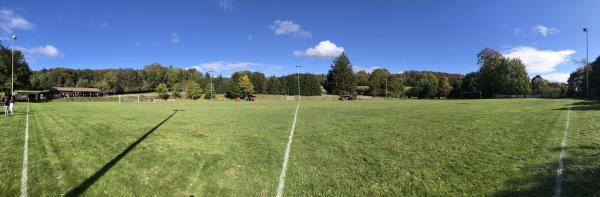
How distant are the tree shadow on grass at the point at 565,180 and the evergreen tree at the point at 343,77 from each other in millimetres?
106136

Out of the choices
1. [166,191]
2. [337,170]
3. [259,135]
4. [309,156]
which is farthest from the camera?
[259,135]

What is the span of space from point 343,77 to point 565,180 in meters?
109

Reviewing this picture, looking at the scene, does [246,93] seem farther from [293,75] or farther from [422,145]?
[422,145]

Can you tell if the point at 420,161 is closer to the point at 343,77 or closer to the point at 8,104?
the point at 8,104

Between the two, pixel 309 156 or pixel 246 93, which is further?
pixel 246 93

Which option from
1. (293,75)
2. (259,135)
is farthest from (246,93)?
(259,135)

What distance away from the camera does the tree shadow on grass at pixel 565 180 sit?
6.78 meters

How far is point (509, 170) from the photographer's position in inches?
320

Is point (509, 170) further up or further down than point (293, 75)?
further down

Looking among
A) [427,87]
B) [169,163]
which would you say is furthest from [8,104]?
[427,87]

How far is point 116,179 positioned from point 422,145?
28.6 feet

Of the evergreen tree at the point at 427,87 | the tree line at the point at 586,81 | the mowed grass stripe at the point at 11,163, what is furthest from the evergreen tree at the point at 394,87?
the mowed grass stripe at the point at 11,163

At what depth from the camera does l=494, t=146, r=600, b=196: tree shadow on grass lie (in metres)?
6.78

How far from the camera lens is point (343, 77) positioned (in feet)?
378
